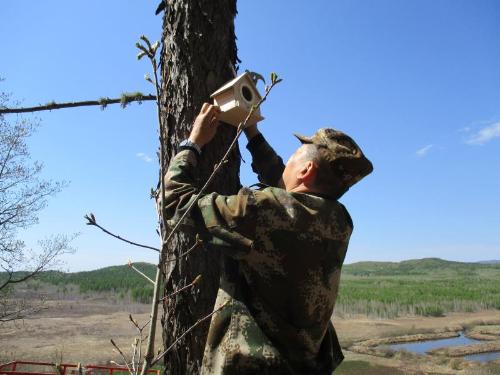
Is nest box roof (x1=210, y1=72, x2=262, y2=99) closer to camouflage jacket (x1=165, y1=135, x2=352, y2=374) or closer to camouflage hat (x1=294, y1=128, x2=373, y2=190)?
camouflage hat (x1=294, y1=128, x2=373, y2=190)

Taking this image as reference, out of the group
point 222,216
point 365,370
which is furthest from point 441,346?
point 222,216

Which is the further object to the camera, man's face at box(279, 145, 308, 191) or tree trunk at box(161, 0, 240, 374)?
tree trunk at box(161, 0, 240, 374)

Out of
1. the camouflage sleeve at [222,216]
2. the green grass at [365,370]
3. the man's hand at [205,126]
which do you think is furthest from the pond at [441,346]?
the camouflage sleeve at [222,216]

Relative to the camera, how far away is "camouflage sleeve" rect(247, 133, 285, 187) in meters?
2.55

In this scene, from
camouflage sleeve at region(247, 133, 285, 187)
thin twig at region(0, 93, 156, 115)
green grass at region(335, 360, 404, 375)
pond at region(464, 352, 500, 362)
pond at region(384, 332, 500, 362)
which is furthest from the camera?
pond at region(384, 332, 500, 362)

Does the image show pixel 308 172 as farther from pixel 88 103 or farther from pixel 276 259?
pixel 88 103

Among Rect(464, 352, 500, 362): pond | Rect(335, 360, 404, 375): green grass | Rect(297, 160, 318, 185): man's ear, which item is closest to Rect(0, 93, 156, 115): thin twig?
Rect(297, 160, 318, 185): man's ear

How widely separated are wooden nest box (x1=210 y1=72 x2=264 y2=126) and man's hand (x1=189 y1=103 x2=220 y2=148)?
55 mm

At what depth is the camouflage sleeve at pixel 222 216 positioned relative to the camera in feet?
5.36

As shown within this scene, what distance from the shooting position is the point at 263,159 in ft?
8.47

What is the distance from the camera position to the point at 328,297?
1829 mm

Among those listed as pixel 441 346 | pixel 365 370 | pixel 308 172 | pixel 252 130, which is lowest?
pixel 441 346

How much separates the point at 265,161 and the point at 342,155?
0.75 metres

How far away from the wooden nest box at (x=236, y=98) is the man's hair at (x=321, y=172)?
47 centimetres
